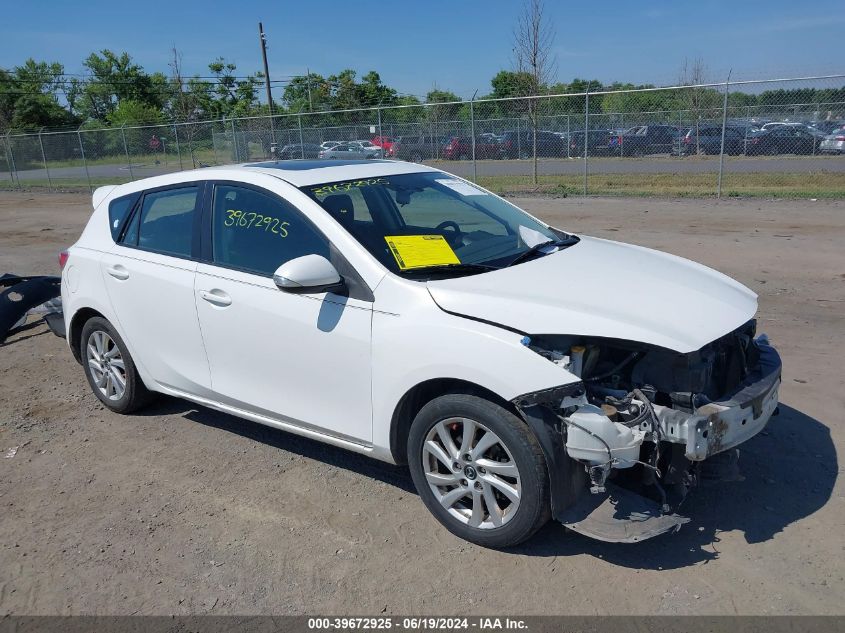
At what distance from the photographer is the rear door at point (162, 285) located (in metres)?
4.39

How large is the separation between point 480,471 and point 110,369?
10.1 feet

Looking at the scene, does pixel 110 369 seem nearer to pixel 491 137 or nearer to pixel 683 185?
pixel 683 185

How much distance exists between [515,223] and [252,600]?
2.69 metres

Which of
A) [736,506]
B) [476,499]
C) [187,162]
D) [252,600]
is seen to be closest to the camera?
[252,600]

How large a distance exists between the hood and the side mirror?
502mm

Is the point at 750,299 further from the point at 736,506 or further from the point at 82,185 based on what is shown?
the point at 82,185

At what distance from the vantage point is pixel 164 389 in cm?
477

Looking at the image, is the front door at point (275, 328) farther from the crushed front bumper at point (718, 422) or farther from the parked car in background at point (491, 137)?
the parked car in background at point (491, 137)

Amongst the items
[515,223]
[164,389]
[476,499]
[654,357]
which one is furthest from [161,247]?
[654,357]

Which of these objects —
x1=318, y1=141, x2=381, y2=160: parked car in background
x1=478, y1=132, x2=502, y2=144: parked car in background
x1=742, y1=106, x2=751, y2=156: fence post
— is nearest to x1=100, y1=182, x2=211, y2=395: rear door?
x1=742, y1=106, x2=751, y2=156: fence post

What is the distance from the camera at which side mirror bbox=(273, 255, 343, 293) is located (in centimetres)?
349

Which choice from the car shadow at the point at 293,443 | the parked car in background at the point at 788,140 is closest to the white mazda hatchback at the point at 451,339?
the car shadow at the point at 293,443

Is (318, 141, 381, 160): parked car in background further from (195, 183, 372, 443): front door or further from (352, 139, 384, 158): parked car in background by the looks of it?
(195, 183, 372, 443): front door

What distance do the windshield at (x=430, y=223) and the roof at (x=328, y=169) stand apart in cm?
7
